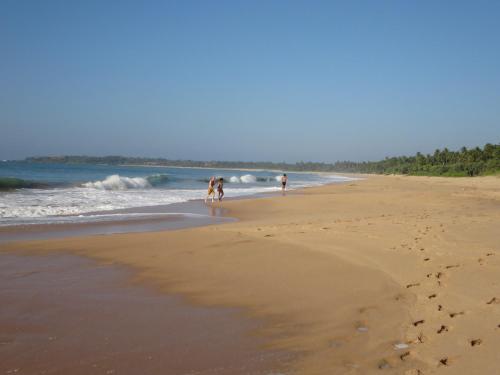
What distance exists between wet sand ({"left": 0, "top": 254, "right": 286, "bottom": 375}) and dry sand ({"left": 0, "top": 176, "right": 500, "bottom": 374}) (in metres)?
0.39

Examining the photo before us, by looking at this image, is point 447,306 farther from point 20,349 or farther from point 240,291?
point 20,349

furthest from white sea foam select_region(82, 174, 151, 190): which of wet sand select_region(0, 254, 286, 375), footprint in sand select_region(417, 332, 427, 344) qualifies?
footprint in sand select_region(417, 332, 427, 344)

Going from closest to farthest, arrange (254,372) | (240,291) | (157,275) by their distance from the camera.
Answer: (254,372)
(240,291)
(157,275)

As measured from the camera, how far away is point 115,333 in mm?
4207

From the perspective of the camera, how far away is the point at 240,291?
5730 millimetres

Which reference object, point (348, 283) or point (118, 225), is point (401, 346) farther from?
point (118, 225)

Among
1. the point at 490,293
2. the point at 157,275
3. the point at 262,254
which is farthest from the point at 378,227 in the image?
the point at 157,275

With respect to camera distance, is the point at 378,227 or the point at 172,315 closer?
the point at 172,315

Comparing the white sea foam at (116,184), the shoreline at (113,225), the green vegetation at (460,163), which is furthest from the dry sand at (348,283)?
the green vegetation at (460,163)

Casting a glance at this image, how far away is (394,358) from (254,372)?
1.27 meters

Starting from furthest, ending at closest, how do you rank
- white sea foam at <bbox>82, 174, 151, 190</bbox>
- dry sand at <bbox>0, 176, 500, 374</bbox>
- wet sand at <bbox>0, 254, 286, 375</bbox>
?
white sea foam at <bbox>82, 174, 151, 190</bbox>
dry sand at <bbox>0, 176, 500, 374</bbox>
wet sand at <bbox>0, 254, 286, 375</bbox>

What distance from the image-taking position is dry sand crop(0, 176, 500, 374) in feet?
12.1

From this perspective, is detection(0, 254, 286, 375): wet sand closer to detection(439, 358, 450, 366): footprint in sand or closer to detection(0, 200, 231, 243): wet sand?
detection(439, 358, 450, 366): footprint in sand

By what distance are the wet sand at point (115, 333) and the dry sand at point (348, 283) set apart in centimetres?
39
